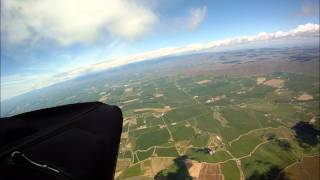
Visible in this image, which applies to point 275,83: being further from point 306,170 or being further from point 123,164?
point 123,164

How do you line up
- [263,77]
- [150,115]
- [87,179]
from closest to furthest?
1. [87,179]
2. [150,115]
3. [263,77]

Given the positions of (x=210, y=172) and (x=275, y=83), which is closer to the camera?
(x=210, y=172)

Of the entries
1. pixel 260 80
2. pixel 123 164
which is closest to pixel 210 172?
pixel 123 164

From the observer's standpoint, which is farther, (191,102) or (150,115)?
(191,102)

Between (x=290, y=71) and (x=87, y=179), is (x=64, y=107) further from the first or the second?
(x=290, y=71)

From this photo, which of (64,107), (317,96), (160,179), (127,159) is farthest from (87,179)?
(317,96)

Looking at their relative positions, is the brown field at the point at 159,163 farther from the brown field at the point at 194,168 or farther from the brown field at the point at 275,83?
the brown field at the point at 275,83
